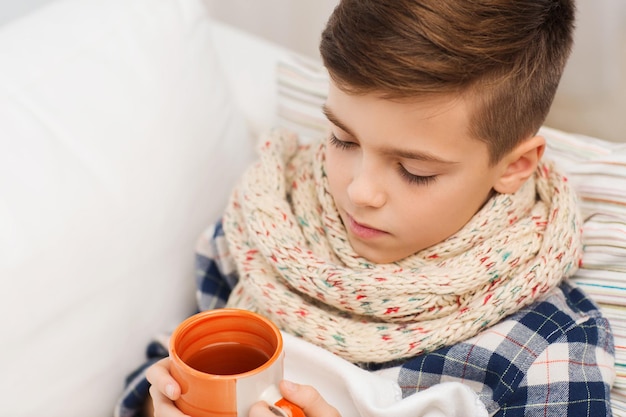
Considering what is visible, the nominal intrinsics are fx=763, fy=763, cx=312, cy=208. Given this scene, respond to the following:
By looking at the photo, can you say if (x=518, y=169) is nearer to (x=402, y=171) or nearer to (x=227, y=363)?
(x=402, y=171)

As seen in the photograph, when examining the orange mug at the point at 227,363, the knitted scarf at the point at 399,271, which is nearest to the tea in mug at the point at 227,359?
the orange mug at the point at 227,363

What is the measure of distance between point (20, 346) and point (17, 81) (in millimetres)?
→ 337

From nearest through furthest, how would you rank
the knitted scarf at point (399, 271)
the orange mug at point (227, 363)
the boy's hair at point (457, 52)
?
the orange mug at point (227, 363) < the boy's hair at point (457, 52) < the knitted scarf at point (399, 271)

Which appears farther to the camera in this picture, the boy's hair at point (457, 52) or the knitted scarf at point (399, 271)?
the knitted scarf at point (399, 271)

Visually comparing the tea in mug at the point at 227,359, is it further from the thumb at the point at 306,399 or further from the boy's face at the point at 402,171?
the boy's face at the point at 402,171

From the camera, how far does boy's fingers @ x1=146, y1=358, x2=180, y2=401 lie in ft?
2.38

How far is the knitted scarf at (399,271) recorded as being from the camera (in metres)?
0.91

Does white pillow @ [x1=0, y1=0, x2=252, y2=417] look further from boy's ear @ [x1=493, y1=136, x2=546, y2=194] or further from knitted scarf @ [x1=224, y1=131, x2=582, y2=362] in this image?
boy's ear @ [x1=493, y1=136, x2=546, y2=194]

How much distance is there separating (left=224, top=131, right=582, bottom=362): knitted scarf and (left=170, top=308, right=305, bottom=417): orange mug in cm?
21

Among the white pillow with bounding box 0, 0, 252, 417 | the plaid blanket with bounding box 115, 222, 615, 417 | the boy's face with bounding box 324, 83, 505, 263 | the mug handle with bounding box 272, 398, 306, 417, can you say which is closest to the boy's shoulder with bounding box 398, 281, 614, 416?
the plaid blanket with bounding box 115, 222, 615, 417

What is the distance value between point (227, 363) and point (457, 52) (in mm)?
397

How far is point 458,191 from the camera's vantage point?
0.91 m

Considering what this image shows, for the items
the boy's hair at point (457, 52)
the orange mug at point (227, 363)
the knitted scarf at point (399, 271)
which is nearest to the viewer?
the orange mug at point (227, 363)

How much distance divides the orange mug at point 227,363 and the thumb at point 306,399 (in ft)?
0.03
